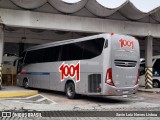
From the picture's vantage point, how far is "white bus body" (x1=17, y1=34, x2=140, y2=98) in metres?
12.9

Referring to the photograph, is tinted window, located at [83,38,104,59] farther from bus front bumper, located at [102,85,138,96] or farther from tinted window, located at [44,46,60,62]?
tinted window, located at [44,46,60,62]

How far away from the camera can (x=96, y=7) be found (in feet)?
61.3

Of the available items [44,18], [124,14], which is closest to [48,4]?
[44,18]

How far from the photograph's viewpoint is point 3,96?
48.2ft

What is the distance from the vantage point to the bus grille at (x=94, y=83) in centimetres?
1313

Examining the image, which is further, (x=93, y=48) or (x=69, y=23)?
(x=69, y=23)

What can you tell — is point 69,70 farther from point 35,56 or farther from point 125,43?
point 35,56

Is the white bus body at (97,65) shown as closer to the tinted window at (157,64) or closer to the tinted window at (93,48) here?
the tinted window at (93,48)

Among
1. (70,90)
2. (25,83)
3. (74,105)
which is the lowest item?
(74,105)

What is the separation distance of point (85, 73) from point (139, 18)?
8.55m

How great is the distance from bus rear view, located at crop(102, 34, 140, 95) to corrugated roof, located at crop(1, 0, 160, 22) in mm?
5401

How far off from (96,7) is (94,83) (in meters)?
6.90

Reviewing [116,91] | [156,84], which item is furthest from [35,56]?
[156,84]

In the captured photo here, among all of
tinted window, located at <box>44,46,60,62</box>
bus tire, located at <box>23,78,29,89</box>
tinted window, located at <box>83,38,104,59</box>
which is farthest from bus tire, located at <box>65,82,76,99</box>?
bus tire, located at <box>23,78,29,89</box>
